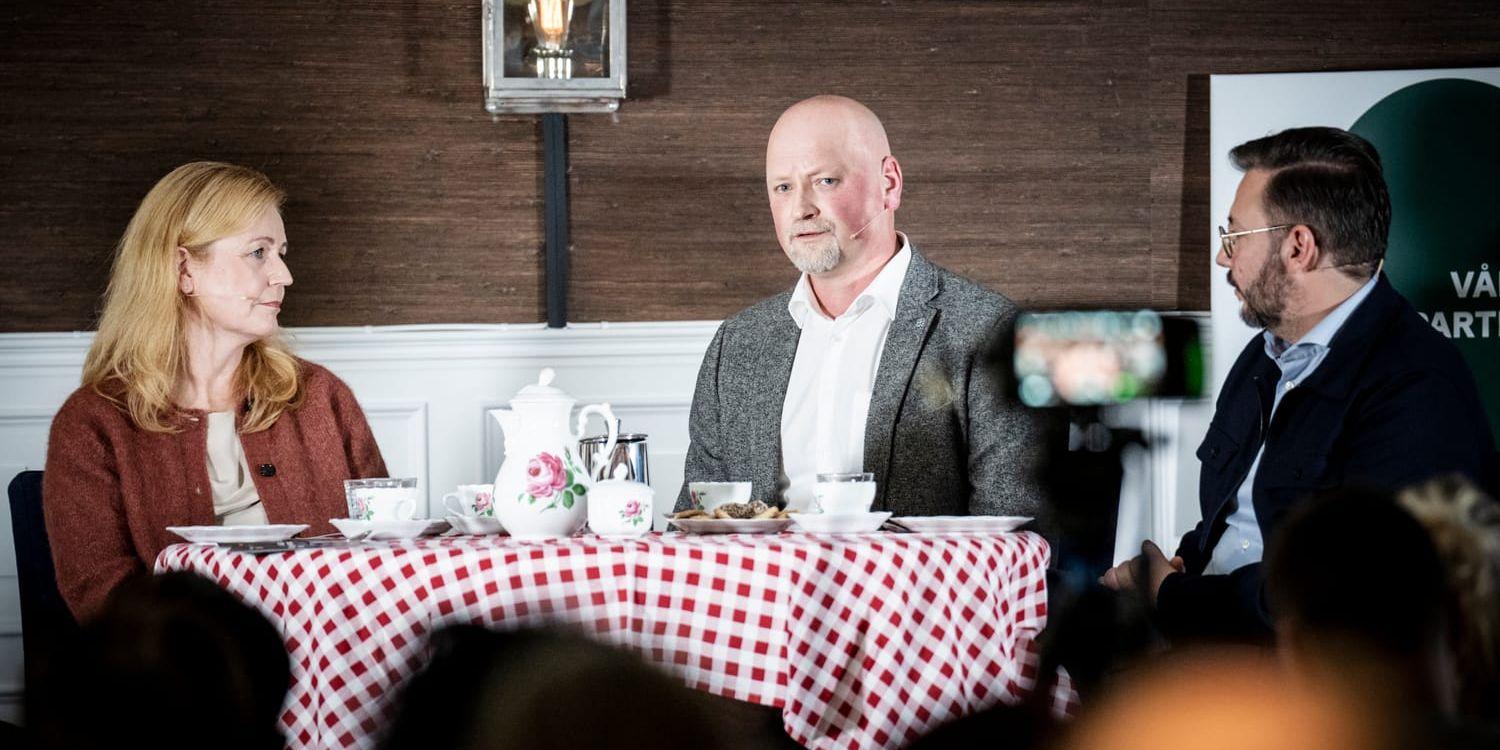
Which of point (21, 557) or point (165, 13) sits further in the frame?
point (165, 13)

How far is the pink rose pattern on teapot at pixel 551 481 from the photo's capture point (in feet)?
6.16

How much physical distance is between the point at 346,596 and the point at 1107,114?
8.71ft

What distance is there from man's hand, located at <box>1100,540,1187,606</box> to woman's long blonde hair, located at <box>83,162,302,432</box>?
4.83 feet

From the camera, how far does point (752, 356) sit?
3.00m

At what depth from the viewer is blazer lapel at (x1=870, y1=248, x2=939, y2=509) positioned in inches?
106

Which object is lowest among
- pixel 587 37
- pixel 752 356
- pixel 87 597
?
pixel 87 597

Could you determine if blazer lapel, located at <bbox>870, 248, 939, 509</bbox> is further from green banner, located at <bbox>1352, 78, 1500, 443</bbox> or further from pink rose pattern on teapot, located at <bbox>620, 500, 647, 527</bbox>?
green banner, located at <bbox>1352, 78, 1500, 443</bbox>

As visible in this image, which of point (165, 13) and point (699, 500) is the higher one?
point (165, 13)

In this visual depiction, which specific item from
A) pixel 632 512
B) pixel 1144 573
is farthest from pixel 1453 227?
pixel 632 512

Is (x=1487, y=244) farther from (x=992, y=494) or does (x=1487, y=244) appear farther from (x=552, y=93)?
(x=552, y=93)

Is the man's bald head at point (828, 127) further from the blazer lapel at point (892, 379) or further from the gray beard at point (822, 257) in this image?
the blazer lapel at point (892, 379)

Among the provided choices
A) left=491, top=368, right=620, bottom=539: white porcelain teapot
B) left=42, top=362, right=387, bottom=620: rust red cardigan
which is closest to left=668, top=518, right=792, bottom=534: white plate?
left=491, top=368, right=620, bottom=539: white porcelain teapot

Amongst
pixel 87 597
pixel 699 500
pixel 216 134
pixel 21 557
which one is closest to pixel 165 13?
pixel 216 134

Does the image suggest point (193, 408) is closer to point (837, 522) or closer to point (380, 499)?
point (380, 499)
